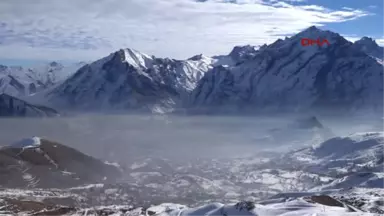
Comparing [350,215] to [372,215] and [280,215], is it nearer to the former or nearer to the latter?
[372,215]

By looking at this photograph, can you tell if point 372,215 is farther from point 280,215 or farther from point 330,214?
point 280,215

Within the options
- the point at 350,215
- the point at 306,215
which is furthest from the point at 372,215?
the point at 306,215

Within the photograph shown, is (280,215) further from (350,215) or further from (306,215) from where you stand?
(350,215)

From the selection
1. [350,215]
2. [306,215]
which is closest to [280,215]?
[306,215]

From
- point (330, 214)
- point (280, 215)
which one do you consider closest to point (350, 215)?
point (330, 214)
